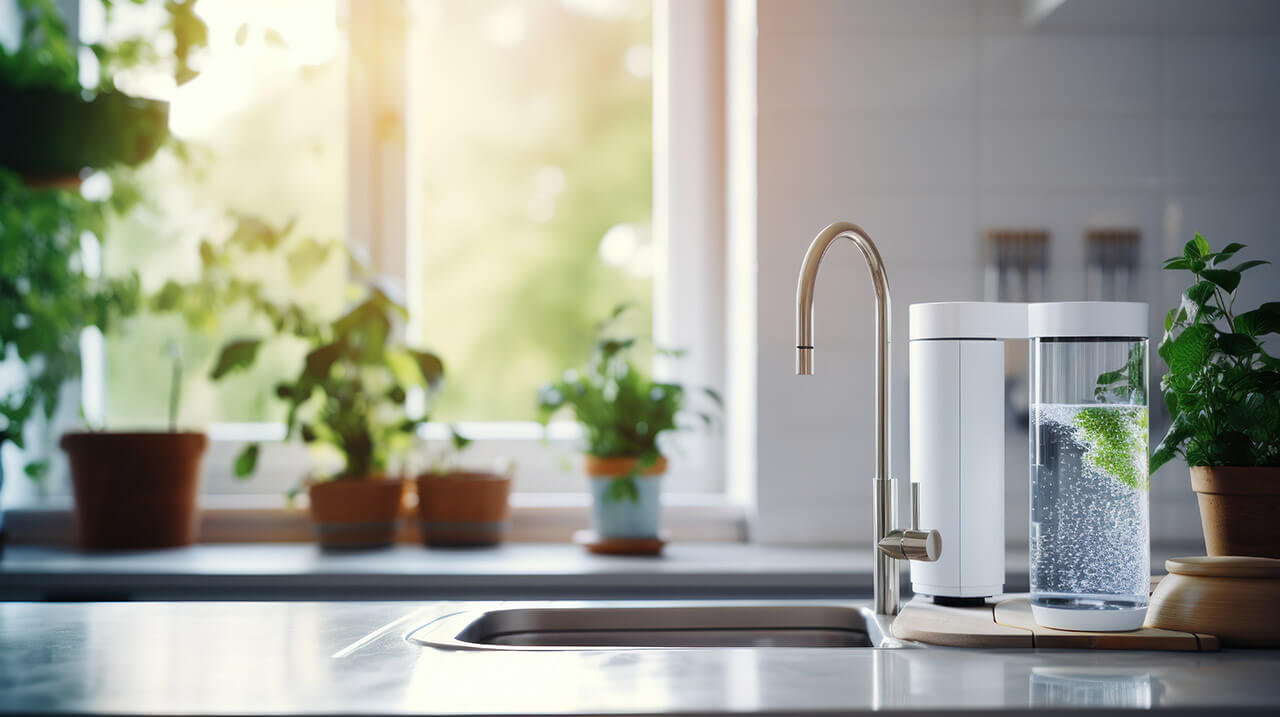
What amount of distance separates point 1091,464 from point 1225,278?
27 centimetres

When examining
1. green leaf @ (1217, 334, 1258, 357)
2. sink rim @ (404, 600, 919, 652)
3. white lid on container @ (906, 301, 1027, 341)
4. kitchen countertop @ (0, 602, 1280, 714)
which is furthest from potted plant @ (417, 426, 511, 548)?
green leaf @ (1217, 334, 1258, 357)

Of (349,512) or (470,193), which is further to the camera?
(470,193)

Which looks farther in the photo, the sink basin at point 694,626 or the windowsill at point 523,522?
the windowsill at point 523,522

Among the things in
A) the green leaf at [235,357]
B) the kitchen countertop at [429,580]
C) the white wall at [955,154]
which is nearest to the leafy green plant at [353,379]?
the green leaf at [235,357]

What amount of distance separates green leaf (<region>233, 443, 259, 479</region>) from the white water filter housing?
1.40 meters

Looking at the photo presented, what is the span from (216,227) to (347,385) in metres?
0.54

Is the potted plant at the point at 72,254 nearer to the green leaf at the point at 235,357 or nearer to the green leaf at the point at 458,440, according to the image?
the green leaf at the point at 235,357

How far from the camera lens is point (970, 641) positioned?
90 centimetres

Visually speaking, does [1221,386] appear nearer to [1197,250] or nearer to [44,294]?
[1197,250]

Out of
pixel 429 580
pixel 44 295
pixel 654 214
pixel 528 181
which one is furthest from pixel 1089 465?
pixel 44 295

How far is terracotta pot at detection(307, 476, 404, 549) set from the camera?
1919mm

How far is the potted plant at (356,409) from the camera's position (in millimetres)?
1928

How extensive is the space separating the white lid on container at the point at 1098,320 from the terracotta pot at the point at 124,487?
1.67m

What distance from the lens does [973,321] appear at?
3.49ft
